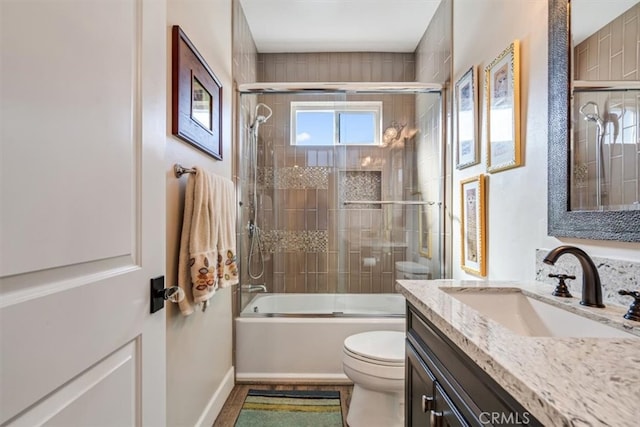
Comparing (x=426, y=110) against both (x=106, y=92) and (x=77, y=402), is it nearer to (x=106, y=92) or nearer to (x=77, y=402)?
(x=106, y=92)

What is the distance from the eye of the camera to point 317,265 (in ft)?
9.68

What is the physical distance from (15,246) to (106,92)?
34 cm

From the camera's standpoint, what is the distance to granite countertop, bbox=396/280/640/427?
1.36ft

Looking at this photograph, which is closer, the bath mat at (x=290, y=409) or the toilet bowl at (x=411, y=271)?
the bath mat at (x=290, y=409)

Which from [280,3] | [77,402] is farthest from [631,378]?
[280,3]

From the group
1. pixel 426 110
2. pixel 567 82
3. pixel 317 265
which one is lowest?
pixel 317 265

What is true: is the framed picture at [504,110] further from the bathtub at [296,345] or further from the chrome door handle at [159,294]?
the chrome door handle at [159,294]

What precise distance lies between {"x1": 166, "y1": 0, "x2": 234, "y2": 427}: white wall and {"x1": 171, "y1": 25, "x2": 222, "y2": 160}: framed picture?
0.11 feet

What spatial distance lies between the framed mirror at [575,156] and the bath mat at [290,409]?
1.54 metres

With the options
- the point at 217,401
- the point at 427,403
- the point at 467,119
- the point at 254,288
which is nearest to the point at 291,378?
the point at 217,401

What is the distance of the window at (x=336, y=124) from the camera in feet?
9.20

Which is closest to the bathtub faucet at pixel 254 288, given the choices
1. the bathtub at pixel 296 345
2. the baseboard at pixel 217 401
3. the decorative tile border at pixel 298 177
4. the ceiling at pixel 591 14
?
the bathtub at pixel 296 345

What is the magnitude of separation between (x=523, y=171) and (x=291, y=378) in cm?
191

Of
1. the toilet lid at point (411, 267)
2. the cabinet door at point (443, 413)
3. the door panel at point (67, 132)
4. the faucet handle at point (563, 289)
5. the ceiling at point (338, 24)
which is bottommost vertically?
the cabinet door at point (443, 413)
